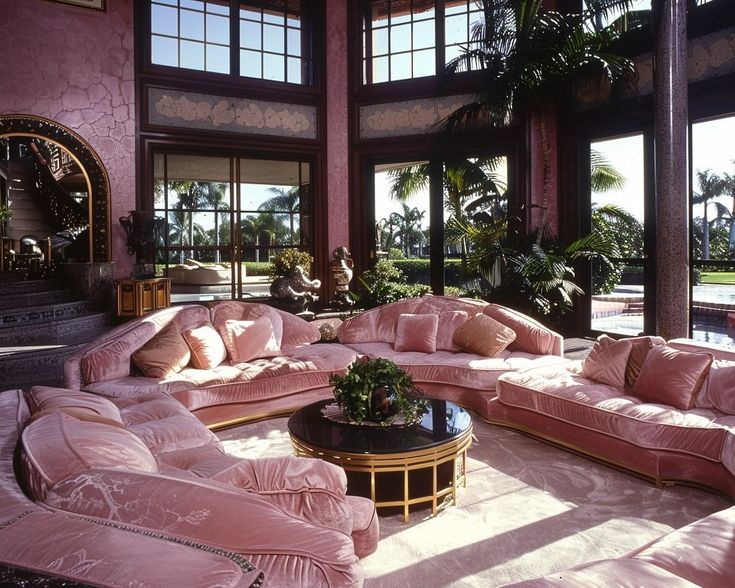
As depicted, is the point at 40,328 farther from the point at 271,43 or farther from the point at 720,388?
the point at 720,388

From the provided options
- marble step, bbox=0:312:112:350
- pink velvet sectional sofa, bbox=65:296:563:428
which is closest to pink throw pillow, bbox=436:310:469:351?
pink velvet sectional sofa, bbox=65:296:563:428

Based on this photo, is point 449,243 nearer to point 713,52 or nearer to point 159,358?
point 713,52

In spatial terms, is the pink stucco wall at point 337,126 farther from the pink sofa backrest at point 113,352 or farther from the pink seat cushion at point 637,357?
the pink seat cushion at point 637,357

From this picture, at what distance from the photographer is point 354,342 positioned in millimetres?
5301

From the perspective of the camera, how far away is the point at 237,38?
7.61 m

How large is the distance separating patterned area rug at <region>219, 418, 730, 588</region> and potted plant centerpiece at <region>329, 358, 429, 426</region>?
19.9 inches

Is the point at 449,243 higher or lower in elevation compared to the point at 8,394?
higher

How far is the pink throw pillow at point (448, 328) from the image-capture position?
4.97 metres

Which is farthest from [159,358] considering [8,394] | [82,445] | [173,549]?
[173,549]

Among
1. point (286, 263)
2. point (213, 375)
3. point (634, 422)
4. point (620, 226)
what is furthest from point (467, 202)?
point (634, 422)

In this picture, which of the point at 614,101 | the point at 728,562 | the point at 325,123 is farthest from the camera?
the point at 325,123

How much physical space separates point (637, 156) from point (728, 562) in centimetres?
585

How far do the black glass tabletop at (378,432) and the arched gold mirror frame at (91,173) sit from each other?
15.3 feet

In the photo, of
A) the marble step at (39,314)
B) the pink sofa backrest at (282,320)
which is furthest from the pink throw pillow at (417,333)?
the marble step at (39,314)
